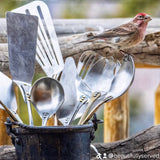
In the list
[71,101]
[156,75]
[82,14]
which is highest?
[82,14]

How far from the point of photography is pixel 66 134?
49 cm

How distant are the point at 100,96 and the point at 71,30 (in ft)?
1.30

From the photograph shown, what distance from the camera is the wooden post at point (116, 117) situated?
0.95 metres

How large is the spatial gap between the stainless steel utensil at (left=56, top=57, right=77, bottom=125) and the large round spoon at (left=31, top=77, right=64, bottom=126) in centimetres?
4

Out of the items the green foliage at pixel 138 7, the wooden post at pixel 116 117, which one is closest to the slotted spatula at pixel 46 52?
the wooden post at pixel 116 117

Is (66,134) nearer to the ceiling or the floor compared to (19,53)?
nearer to the floor

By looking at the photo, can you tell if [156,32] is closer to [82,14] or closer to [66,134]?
[66,134]

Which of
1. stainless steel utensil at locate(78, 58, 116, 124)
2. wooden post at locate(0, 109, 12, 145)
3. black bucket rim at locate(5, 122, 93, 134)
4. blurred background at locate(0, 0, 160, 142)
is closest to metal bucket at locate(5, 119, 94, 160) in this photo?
black bucket rim at locate(5, 122, 93, 134)

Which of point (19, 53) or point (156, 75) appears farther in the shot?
point (156, 75)

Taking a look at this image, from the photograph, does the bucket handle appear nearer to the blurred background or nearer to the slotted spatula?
the slotted spatula

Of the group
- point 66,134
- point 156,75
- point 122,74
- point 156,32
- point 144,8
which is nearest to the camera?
point 66,134

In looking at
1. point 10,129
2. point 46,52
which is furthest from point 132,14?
point 10,129

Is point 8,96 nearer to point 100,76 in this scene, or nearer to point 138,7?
point 100,76

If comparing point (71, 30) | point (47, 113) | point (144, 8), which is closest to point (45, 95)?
point (47, 113)
